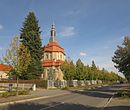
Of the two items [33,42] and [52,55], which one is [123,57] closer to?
[33,42]

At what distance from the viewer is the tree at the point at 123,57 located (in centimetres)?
3259

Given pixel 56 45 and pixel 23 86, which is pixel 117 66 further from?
pixel 56 45

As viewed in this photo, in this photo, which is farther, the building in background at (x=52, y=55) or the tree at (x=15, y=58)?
the building in background at (x=52, y=55)

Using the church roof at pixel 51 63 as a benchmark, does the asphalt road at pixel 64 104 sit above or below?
below

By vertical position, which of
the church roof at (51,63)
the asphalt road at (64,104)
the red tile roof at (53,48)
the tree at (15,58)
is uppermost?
the red tile roof at (53,48)

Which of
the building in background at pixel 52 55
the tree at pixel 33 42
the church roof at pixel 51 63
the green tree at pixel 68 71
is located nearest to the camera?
the tree at pixel 33 42

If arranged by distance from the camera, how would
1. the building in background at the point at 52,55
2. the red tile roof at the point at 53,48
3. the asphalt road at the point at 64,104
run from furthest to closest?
1. the red tile roof at the point at 53,48
2. the building in background at the point at 52,55
3. the asphalt road at the point at 64,104

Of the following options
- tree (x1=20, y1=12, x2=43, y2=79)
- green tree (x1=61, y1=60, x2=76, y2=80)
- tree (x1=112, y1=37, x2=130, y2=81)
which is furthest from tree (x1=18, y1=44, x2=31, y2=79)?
green tree (x1=61, y1=60, x2=76, y2=80)

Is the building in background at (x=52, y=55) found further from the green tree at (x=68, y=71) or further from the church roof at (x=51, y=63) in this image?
the green tree at (x=68, y=71)

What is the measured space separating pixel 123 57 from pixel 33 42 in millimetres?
33695

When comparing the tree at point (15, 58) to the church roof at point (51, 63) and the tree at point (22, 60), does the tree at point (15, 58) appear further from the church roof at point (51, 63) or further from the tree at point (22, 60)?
the church roof at point (51, 63)

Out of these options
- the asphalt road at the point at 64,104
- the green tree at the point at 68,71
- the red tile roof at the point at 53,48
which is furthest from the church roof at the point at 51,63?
the asphalt road at the point at 64,104

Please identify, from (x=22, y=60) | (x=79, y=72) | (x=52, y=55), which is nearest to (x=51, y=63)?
(x=52, y=55)

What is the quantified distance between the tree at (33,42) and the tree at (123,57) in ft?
95.3
